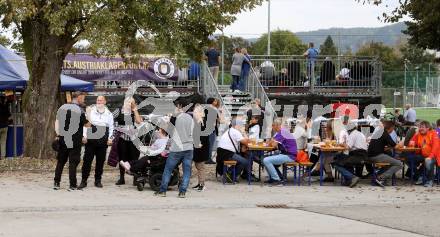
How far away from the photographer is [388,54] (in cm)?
7844

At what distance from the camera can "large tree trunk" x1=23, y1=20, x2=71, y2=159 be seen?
1980cm

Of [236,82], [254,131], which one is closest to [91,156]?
[254,131]

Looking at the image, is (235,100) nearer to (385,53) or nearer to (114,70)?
(114,70)

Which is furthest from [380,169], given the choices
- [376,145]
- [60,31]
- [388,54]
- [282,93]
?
[388,54]

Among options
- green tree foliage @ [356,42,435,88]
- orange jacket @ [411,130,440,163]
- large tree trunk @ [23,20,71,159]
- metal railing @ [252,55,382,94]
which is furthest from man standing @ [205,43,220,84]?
green tree foliage @ [356,42,435,88]

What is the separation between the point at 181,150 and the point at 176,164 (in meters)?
0.37

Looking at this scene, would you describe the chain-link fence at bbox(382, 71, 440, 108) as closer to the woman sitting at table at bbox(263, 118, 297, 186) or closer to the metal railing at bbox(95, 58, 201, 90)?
the metal railing at bbox(95, 58, 201, 90)

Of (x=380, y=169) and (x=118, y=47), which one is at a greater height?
(x=118, y=47)

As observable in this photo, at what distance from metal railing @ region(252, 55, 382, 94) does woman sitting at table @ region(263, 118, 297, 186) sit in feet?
41.0

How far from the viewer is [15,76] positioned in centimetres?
2142

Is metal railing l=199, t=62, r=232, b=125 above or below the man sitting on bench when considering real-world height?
above

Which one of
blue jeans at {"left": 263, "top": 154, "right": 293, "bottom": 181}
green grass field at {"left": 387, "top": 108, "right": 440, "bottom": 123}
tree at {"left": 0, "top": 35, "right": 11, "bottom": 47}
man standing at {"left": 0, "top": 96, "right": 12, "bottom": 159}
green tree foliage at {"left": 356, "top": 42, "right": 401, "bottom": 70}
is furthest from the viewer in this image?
green tree foliage at {"left": 356, "top": 42, "right": 401, "bottom": 70}

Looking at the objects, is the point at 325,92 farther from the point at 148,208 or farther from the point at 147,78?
the point at 148,208

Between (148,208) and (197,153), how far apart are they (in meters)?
2.45
